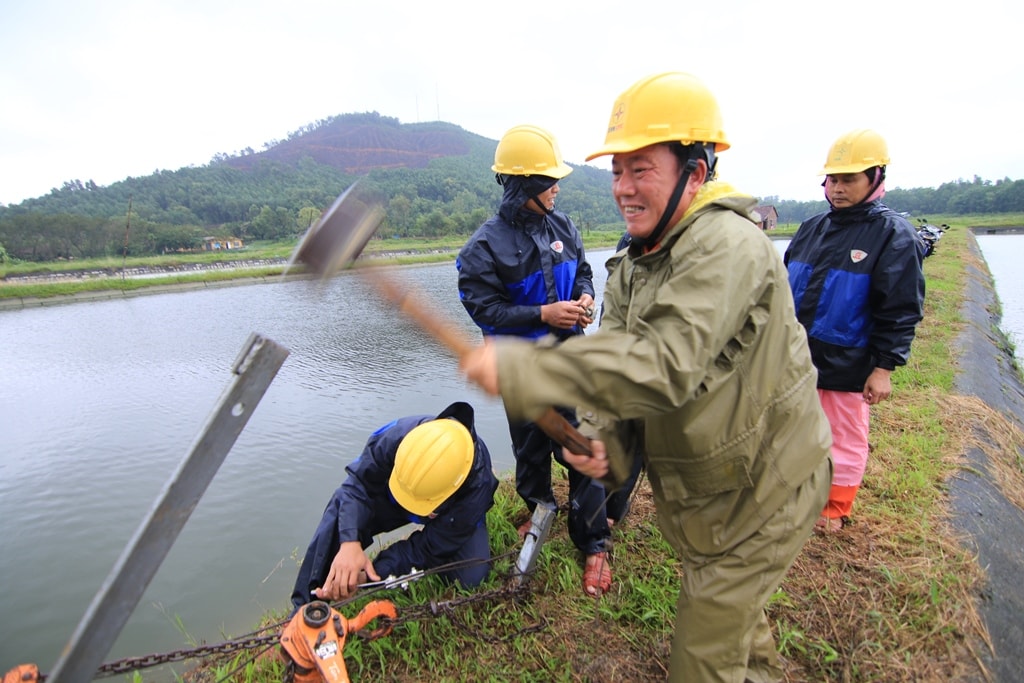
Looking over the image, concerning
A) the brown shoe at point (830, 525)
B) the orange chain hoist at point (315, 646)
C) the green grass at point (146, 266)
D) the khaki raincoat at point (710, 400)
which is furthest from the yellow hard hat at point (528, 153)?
the green grass at point (146, 266)

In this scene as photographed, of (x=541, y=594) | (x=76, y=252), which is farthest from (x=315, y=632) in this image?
(x=76, y=252)

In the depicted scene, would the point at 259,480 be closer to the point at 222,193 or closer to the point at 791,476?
the point at 791,476

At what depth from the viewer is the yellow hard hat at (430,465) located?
261cm

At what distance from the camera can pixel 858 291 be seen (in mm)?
2688

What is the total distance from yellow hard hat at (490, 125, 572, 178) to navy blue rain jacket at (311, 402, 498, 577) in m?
1.36

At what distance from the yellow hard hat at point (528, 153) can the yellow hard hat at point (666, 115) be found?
3.99ft

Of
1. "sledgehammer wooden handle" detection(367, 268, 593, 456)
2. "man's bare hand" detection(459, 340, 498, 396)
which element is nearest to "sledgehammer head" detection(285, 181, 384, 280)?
"sledgehammer wooden handle" detection(367, 268, 593, 456)

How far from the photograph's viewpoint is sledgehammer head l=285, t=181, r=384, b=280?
1.74m

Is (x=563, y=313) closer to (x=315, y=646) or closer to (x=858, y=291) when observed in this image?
(x=858, y=291)

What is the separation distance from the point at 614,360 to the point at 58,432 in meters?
8.77

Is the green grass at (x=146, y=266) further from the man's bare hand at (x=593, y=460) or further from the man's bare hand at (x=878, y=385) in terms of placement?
the man's bare hand at (x=878, y=385)

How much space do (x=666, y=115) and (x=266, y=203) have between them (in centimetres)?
5273

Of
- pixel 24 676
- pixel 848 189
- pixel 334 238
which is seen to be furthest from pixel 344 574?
pixel 848 189

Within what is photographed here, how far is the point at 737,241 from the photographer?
1266 mm
